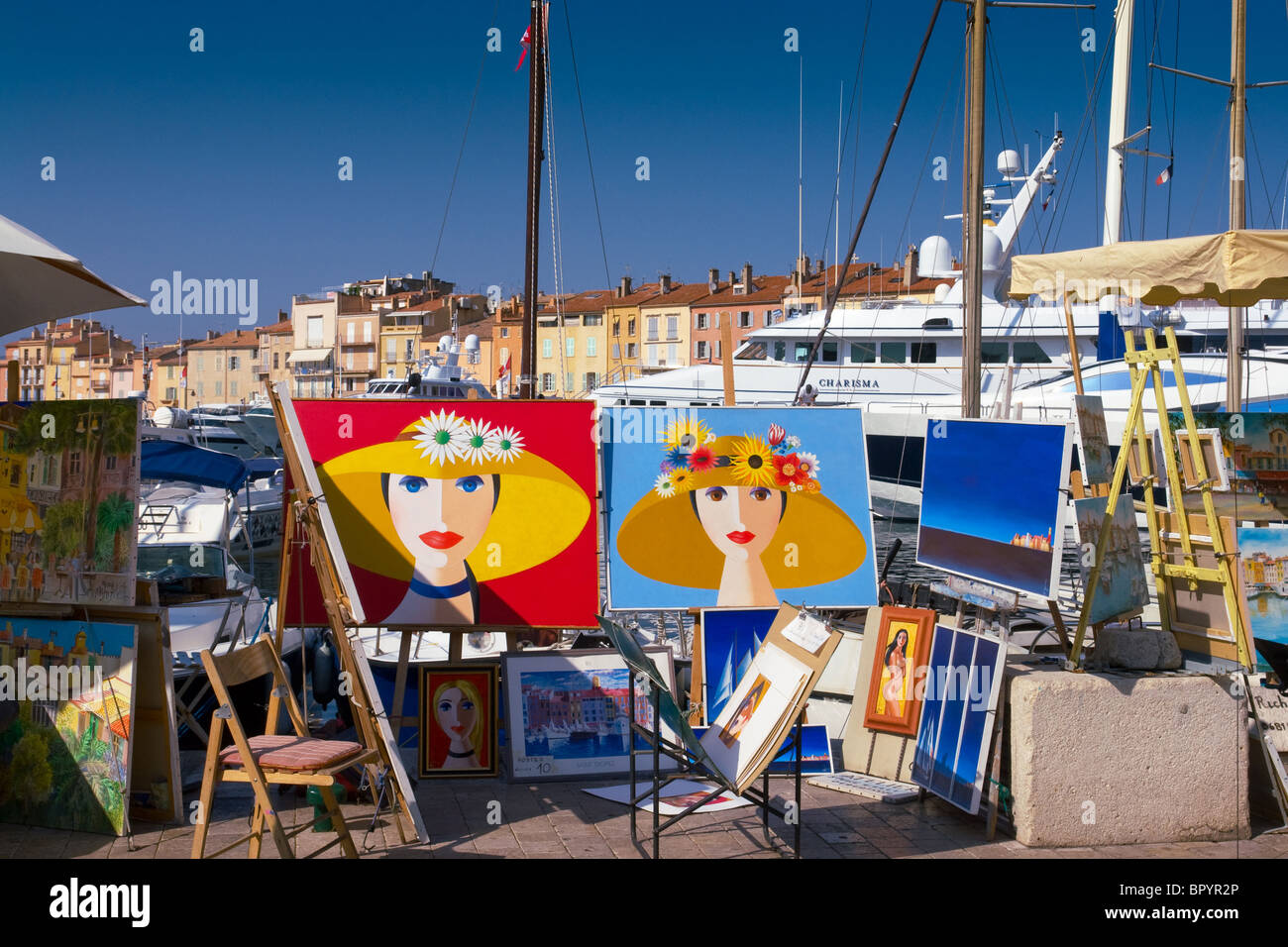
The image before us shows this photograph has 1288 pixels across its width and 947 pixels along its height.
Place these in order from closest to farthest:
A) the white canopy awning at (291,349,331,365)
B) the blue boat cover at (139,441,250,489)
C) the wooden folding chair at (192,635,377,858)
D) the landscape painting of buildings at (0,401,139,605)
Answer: the wooden folding chair at (192,635,377,858)
the landscape painting of buildings at (0,401,139,605)
the blue boat cover at (139,441,250,489)
the white canopy awning at (291,349,331,365)

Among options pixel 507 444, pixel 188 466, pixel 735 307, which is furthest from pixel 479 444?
pixel 735 307

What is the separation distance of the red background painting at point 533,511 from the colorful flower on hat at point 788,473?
3.59ft

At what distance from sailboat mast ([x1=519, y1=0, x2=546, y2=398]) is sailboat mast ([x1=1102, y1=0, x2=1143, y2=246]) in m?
8.55

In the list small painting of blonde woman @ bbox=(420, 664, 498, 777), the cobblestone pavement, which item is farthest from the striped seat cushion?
small painting of blonde woman @ bbox=(420, 664, 498, 777)

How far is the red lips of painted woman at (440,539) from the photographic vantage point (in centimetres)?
663

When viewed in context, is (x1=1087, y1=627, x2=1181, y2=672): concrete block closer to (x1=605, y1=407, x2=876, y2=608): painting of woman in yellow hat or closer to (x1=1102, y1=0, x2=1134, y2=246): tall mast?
(x1=605, y1=407, x2=876, y2=608): painting of woman in yellow hat

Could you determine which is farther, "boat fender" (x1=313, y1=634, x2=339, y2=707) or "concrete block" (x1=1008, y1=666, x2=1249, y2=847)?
"boat fender" (x1=313, y1=634, x2=339, y2=707)

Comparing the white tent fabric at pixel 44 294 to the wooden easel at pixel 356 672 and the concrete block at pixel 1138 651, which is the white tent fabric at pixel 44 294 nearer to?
the wooden easel at pixel 356 672

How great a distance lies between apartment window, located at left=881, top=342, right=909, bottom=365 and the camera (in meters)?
28.5

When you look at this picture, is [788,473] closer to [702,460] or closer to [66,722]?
[702,460]

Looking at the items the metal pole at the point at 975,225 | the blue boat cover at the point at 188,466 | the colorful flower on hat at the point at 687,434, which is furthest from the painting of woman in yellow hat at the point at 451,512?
the blue boat cover at the point at 188,466

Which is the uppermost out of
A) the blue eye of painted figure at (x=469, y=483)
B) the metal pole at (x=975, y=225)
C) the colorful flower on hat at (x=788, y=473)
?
the metal pole at (x=975, y=225)
